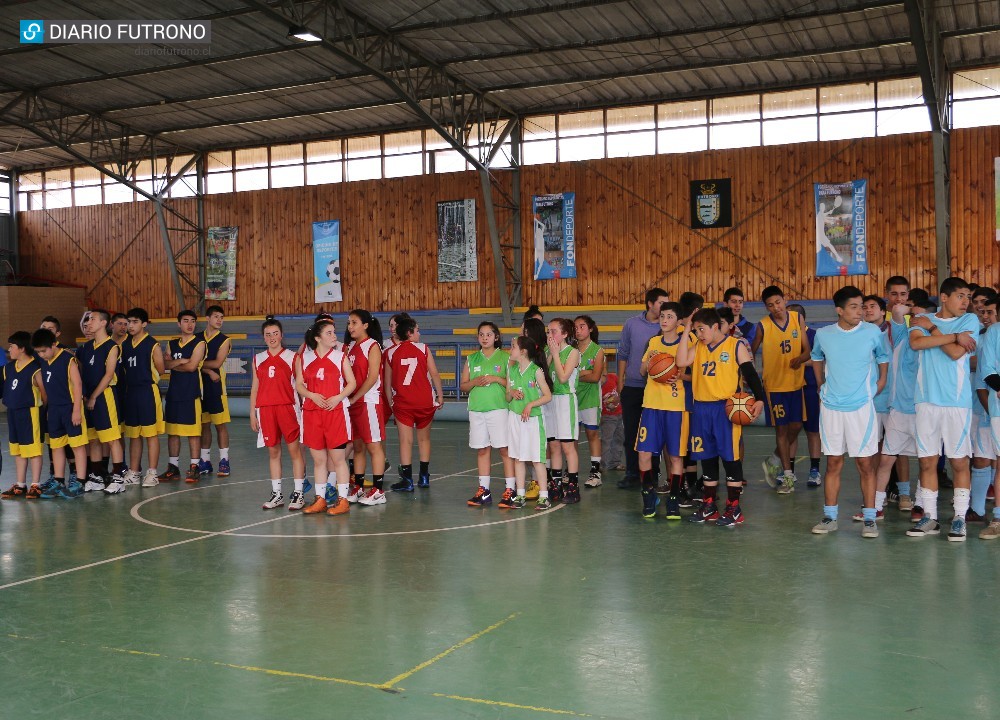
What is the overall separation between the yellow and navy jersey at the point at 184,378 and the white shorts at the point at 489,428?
382 centimetres

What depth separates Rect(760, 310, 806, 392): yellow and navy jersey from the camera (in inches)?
371

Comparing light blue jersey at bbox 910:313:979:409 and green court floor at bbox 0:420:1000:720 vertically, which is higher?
light blue jersey at bbox 910:313:979:409

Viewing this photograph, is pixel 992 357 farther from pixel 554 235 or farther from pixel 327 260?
pixel 327 260

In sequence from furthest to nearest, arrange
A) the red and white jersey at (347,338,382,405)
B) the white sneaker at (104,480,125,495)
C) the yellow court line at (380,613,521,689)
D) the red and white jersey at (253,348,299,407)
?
Result: 1. the white sneaker at (104,480,125,495)
2. the red and white jersey at (347,338,382,405)
3. the red and white jersey at (253,348,299,407)
4. the yellow court line at (380,613,521,689)

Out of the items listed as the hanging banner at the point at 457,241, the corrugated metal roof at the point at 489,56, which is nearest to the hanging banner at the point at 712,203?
the corrugated metal roof at the point at 489,56

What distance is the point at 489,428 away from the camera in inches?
351

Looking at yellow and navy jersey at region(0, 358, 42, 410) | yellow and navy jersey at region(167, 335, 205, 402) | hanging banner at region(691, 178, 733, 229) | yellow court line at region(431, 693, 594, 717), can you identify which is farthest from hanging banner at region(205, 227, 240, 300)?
yellow court line at region(431, 693, 594, 717)

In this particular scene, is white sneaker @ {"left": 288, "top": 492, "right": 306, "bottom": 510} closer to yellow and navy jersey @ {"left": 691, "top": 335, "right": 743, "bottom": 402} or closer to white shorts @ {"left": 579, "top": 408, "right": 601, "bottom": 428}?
white shorts @ {"left": 579, "top": 408, "right": 601, "bottom": 428}

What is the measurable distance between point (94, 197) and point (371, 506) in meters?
23.9

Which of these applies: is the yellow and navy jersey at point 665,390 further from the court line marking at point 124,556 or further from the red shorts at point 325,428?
the court line marking at point 124,556

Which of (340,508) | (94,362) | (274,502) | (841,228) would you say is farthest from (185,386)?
(841,228)

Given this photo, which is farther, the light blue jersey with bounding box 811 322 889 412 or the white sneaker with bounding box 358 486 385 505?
the white sneaker with bounding box 358 486 385 505

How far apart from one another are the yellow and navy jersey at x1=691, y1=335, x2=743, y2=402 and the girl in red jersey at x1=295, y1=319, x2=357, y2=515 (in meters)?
3.14

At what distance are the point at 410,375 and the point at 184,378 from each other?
300 cm
